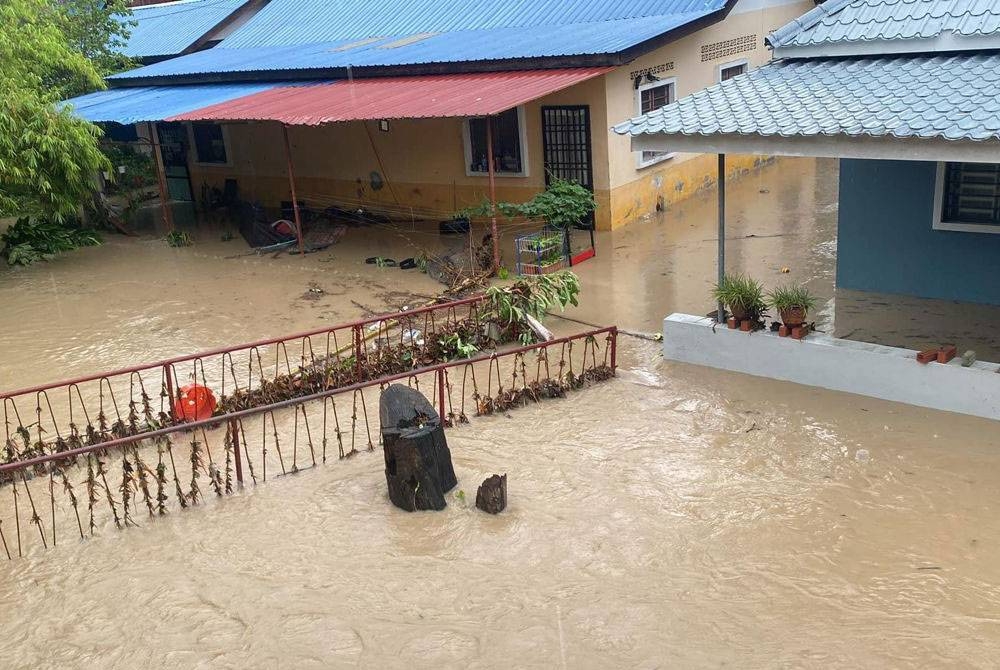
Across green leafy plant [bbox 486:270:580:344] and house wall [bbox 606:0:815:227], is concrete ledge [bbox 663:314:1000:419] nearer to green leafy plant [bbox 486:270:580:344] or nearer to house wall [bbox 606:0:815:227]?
green leafy plant [bbox 486:270:580:344]

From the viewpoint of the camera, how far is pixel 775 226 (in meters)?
14.6

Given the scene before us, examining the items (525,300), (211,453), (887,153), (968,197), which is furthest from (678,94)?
(211,453)

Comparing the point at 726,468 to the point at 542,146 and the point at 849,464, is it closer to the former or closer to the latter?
the point at 849,464

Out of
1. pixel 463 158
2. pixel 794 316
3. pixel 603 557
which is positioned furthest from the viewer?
pixel 463 158

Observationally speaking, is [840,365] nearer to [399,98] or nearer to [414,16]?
[399,98]

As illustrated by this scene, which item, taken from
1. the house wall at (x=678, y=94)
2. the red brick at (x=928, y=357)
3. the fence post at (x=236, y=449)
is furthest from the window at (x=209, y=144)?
the red brick at (x=928, y=357)

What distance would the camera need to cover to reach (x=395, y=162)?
17250 mm

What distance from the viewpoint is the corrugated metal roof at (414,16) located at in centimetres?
1635

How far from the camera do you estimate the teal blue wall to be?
31.0 feet

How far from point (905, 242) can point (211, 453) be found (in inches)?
295

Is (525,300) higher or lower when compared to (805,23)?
lower

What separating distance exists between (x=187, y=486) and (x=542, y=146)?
31.4ft

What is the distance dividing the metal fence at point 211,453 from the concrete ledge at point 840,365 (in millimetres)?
900

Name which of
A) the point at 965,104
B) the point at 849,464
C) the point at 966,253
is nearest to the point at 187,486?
the point at 849,464
